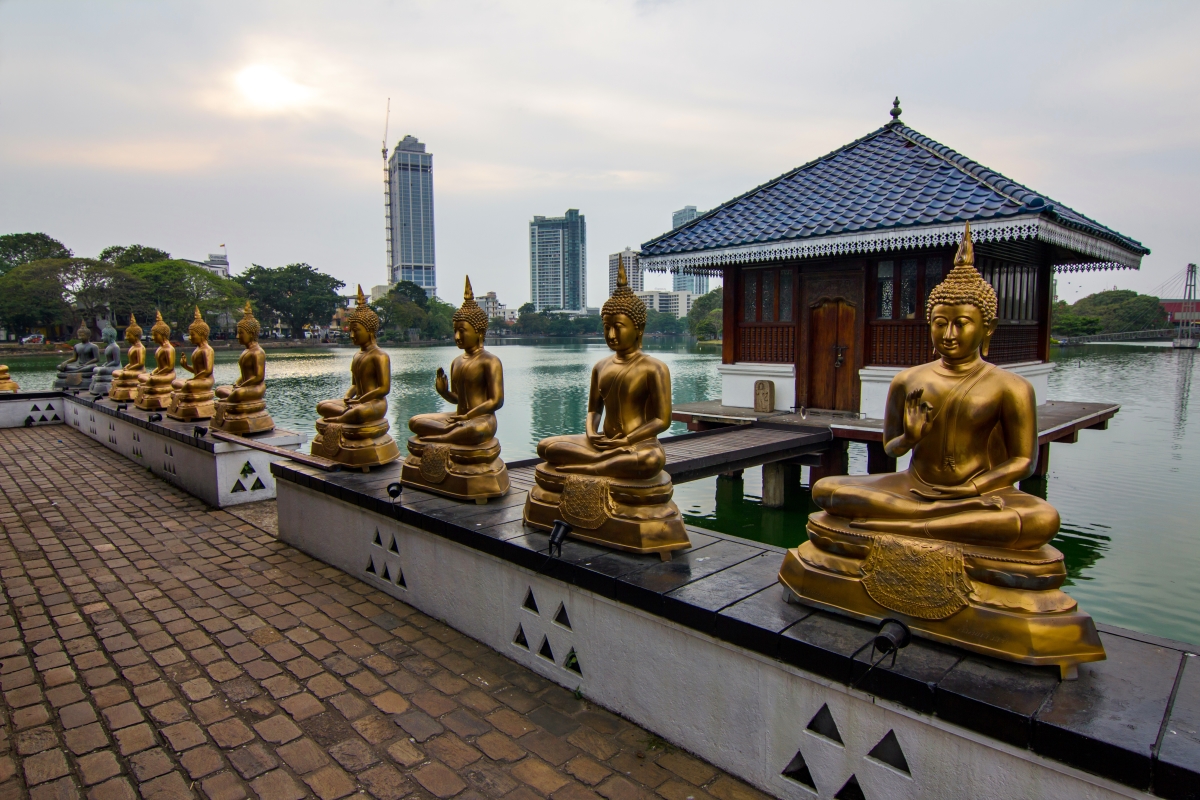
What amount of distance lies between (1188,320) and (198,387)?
52292mm

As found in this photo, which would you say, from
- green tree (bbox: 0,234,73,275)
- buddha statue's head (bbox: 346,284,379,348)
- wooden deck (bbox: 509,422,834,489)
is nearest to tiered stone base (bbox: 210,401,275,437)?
buddha statue's head (bbox: 346,284,379,348)

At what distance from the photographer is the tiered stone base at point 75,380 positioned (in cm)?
1388

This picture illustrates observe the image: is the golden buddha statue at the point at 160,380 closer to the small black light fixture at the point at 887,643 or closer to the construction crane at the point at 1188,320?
the small black light fixture at the point at 887,643

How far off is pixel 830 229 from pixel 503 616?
281 inches

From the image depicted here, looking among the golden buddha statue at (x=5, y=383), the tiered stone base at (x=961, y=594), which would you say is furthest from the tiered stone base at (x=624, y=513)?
the golden buddha statue at (x=5, y=383)

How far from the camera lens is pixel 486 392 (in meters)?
4.66

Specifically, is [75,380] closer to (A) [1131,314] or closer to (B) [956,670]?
(B) [956,670]

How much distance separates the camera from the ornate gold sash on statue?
7.93ft

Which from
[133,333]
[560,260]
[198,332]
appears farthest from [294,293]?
[198,332]

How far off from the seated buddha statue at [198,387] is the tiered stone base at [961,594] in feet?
26.6

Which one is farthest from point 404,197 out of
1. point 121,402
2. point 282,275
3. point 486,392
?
point 486,392

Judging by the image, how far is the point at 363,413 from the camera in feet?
18.1

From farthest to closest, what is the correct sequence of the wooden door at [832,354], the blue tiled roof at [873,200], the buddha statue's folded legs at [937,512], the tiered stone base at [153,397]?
the wooden door at [832,354] → the tiered stone base at [153,397] → the blue tiled roof at [873,200] → the buddha statue's folded legs at [937,512]

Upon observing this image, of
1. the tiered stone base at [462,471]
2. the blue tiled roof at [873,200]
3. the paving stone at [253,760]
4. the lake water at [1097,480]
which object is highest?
the blue tiled roof at [873,200]
